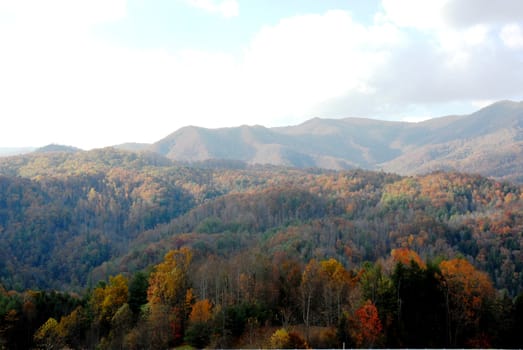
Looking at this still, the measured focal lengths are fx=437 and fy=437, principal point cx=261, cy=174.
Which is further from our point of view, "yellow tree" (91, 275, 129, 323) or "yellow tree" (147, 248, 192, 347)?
"yellow tree" (91, 275, 129, 323)

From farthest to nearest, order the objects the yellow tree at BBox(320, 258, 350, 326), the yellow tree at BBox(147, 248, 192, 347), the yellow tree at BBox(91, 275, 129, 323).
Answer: the yellow tree at BBox(91, 275, 129, 323) < the yellow tree at BBox(320, 258, 350, 326) < the yellow tree at BBox(147, 248, 192, 347)

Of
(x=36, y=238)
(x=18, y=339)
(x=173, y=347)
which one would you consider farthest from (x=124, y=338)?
(x=36, y=238)

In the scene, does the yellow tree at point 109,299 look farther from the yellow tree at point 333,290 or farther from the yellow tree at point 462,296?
the yellow tree at point 462,296

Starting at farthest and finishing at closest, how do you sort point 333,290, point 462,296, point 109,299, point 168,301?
point 109,299
point 168,301
point 333,290
point 462,296

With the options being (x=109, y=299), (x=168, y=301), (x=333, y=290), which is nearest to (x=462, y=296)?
(x=333, y=290)

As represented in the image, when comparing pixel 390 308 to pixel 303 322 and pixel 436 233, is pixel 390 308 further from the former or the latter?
pixel 436 233

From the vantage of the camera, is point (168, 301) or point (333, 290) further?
point (168, 301)

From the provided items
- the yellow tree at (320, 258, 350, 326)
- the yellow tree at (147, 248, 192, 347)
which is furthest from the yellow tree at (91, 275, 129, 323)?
the yellow tree at (320, 258, 350, 326)

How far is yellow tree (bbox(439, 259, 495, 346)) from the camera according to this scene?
161 ft

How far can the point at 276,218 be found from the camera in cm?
19125

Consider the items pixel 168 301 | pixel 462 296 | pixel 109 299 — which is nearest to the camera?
pixel 462 296

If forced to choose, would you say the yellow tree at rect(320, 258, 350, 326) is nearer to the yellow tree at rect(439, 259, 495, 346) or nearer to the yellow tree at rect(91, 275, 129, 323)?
the yellow tree at rect(439, 259, 495, 346)

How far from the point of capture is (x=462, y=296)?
49844 mm

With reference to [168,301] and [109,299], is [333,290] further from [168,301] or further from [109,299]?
[109,299]
